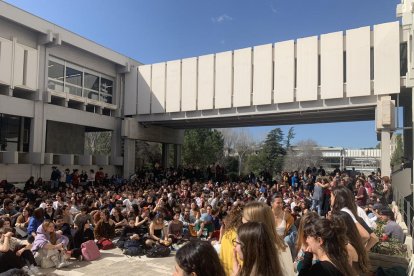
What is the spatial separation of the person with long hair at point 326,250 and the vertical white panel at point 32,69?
71.1 ft

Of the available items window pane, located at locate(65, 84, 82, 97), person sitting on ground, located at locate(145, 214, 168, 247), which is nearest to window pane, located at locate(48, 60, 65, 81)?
window pane, located at locate(65, 84, 82, 97)

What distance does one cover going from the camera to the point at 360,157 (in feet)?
310

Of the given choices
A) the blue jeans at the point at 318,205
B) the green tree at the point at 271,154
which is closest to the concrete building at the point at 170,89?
the blue jeans at the point at 318,205

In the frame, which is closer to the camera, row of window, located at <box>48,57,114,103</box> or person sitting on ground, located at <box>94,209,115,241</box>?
person sitting on ground, located at <box>94,209,115,241</box>

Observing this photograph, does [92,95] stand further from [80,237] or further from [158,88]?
[80,237]

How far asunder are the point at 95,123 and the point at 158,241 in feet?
57.0

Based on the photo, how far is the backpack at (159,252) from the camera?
9414 mm

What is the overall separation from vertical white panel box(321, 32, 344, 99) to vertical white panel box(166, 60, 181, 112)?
34.6 ft

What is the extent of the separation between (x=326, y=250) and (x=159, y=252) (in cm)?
743

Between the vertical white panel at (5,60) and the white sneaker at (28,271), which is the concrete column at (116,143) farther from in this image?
the white sneaker at (28,271)

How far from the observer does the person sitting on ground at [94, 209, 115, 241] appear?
416 inches

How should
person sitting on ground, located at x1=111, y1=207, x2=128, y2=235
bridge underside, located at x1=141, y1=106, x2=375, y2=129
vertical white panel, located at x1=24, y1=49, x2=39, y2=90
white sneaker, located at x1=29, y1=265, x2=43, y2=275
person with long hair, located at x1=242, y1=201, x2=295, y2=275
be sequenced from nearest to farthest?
person with long hair, located at x1=242, y1=201, x2=295, y2=275 < white sneaker, located at x1=29, y1=265, x2=43, y2=275 < person sitting on ground, located at x1=111, y1=207, x2=128, y2=235 < vertical white panel, located at x1=24, y1=49, x2=39, y2=90 < bridge underside, located at x1=141, y1=106, x2=375, y2=129

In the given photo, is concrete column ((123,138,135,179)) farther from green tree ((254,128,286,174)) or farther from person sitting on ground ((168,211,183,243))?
green tree ((254,128,286,174))

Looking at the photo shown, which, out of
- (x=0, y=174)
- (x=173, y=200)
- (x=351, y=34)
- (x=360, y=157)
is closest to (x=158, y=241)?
(x=173, y=200)
